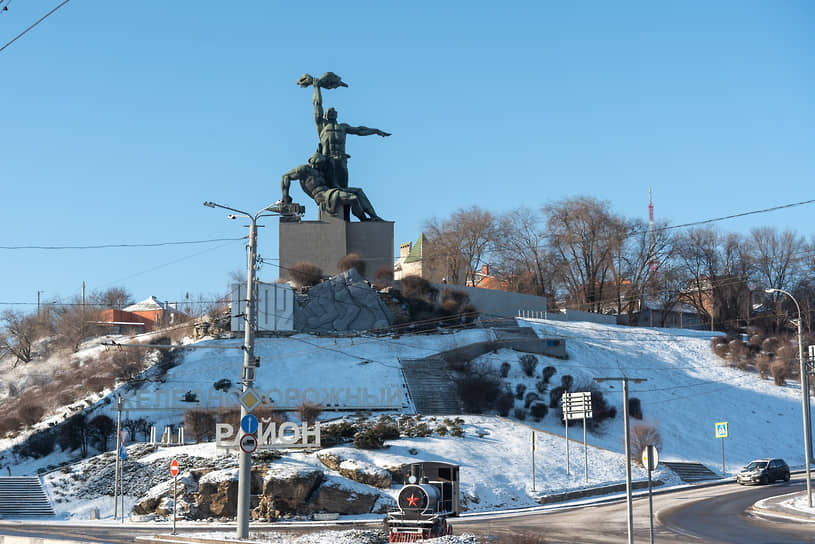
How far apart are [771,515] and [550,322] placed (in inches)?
1796

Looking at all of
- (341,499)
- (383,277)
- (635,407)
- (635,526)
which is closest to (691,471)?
(635,407)

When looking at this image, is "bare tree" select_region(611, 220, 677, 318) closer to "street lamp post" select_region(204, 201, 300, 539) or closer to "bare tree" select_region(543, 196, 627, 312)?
"bare tree" select_region(543, 196, 627, 312)

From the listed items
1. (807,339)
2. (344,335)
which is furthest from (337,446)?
(807,339)

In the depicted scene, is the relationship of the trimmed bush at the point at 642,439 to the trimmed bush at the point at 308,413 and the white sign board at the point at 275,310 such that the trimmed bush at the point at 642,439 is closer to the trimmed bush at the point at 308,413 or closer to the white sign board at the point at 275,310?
the trimmed bush at the point at 308,413

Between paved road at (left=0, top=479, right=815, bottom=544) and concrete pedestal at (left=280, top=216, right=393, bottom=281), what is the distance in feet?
132

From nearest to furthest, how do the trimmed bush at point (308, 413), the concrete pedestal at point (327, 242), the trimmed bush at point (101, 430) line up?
1. the trimmed bush at point (308, 413)
2. the trimmed bush at point (101, 430)
3. the concrete pedestal at point (327, 242)

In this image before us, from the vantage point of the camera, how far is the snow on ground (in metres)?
42.4

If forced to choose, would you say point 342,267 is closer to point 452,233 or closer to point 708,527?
point 452,233

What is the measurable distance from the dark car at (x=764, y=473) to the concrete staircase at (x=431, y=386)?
18320 millimetres

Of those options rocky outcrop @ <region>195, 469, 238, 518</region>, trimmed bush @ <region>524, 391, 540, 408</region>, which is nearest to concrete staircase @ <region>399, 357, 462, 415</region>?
trimmed bush @ <region>524, 391, 540, 408</region>

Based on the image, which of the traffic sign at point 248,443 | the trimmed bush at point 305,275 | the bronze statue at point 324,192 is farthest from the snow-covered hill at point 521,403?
the traffic sign at point 248,443

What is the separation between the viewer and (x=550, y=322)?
77.2m

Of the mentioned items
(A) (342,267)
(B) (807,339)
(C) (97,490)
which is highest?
(A) (342,267)

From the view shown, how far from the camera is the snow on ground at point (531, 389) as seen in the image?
139 ft
